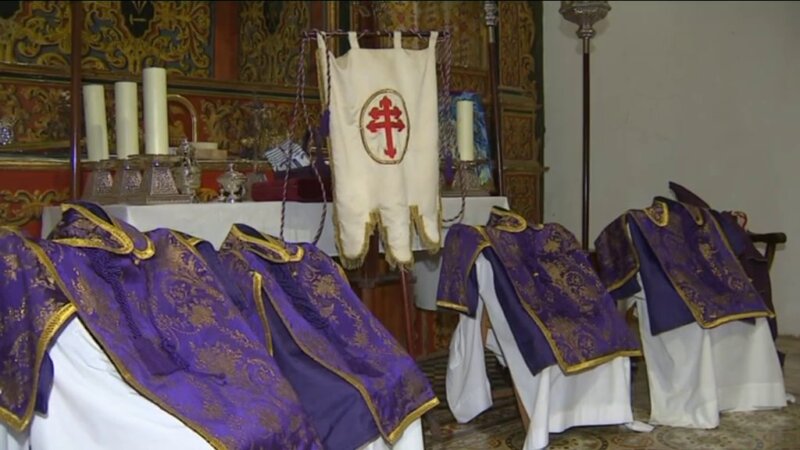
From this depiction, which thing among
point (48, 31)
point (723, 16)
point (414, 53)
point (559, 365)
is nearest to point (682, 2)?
point (723, 16)

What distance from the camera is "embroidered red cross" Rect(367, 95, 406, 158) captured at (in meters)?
2.99

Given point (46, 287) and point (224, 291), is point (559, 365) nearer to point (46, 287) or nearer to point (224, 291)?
point (224, 291)

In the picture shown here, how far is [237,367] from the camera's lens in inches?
75.0

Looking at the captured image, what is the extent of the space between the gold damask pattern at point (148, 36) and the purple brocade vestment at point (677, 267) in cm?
283

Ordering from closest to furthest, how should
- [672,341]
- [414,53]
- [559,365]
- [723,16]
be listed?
1. [559,365]
2. [414,53]
3. [672,341]
4. [723,16]

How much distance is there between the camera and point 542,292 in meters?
3.04

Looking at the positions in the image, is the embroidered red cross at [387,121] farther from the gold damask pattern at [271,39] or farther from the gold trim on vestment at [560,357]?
the gold damask pattern at [271,39]

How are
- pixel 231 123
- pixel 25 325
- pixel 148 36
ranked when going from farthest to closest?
pixel 148 36, pixel 231 123, pixel 25 325

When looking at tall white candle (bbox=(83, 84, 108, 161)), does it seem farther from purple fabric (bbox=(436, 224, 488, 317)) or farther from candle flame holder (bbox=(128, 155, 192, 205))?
purple fabric (bbox=(436, 224, 488, 317))

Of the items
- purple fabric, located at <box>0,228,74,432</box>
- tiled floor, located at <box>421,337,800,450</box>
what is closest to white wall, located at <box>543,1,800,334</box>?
tiled floor, located at <box>421,337,800,450</box>

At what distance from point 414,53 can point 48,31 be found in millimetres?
2404

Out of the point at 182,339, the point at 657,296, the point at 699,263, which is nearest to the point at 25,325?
the point at 182,339

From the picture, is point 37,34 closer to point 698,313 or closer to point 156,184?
point 156,184

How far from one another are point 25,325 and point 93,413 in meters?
0.22
